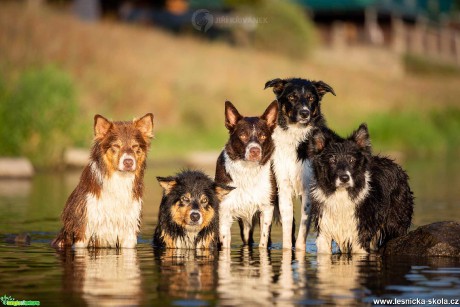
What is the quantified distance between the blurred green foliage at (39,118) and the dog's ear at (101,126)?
61.9ft

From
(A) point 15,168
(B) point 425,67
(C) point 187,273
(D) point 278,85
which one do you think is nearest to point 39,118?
(A) point 15,168

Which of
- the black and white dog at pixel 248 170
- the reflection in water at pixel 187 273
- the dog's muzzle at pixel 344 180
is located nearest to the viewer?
the reflection in water at pixel 187 273

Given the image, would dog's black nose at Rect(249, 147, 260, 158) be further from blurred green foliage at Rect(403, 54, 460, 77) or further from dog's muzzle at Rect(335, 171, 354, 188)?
blurred green foliage at Rect(403, 54, 460, 77)

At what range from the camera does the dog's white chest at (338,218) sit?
1520 centimetres

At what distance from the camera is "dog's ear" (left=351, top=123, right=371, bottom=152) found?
1512cm

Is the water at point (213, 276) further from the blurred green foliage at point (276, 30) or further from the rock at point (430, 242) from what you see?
the blurred green foliage at point (276, 30)

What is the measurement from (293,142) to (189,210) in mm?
1916

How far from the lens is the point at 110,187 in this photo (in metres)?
15.3

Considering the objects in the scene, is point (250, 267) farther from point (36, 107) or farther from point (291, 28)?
point (291, 28)

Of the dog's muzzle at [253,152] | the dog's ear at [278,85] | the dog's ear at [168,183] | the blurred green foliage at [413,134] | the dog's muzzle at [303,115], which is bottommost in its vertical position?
the dog's ear at [168,183]

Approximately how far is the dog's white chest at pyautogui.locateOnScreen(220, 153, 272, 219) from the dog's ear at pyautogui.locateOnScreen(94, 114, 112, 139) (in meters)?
1.98

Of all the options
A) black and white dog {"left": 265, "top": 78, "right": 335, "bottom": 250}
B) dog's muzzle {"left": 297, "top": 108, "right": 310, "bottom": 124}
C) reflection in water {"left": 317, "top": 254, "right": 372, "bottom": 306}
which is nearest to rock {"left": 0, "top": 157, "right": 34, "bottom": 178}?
black and white dog {"left": 265, "top": 78, "right": 335, "bottom": 250}

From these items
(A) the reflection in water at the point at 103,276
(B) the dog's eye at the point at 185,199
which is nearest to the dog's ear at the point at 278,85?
(B) the dog's eye at the point at 185,199

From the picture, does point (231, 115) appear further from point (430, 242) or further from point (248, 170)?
point (430, 242)
